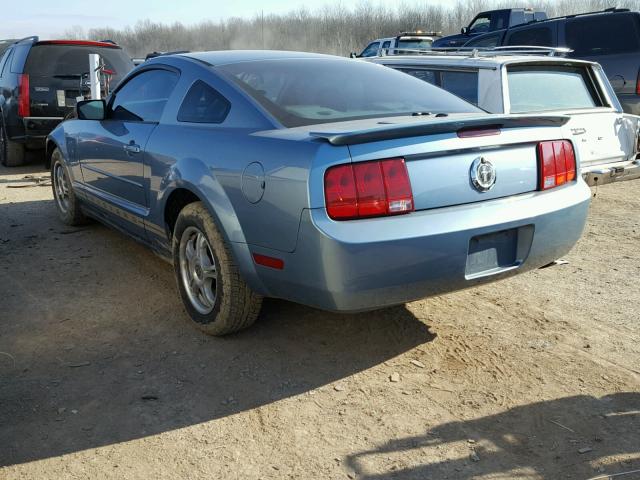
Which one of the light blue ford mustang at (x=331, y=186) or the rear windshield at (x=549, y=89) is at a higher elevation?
the rear windshield at (x=549, y=89)

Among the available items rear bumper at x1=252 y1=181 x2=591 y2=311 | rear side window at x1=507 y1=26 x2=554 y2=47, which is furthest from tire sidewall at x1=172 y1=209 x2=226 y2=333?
rear side window at x1=507 y1=26 x2=554 y2=47

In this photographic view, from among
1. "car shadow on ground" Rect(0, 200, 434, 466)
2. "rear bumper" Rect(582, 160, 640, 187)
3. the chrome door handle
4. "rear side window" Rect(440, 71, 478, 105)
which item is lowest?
"car shadow on ground" Rect(0, 200, 434, 466)

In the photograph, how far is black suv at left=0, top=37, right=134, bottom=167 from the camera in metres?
9.29

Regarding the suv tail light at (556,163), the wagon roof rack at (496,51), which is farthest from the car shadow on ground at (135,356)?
the wagon roof rack at (496,51)

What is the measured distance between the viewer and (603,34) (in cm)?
983

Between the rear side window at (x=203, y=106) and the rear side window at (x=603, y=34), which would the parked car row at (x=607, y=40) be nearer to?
the rear side window at (x=603, y=34)

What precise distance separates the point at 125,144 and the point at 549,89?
380cm

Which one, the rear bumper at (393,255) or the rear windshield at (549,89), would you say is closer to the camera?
the rear bumper at (393,255)

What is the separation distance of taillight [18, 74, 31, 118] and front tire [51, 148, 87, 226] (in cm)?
333

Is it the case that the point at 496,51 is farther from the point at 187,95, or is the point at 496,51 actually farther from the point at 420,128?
the point at 420,128

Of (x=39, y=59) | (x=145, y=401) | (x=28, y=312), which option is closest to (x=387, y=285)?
(x=145, y=401)

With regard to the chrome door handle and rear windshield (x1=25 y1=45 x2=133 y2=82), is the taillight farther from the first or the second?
the chrome door handle

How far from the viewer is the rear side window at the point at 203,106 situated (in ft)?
12.4

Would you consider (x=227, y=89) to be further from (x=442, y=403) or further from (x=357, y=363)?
(x=442, y=403)
